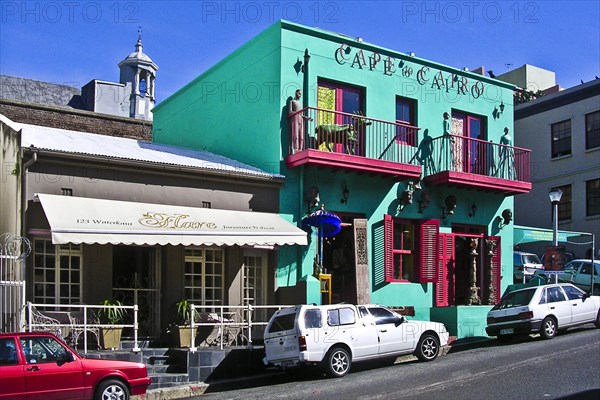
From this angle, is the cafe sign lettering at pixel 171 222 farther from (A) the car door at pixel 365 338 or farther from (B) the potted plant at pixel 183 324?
(A) the car door at pixel 365 338

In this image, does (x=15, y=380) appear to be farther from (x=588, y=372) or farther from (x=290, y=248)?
(x=588, y=372)

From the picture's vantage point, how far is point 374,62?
1986 cm

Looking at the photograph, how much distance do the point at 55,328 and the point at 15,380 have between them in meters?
3.19

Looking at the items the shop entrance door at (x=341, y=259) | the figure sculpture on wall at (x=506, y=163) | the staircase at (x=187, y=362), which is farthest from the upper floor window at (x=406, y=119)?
the staircase at (x=187, y=362)

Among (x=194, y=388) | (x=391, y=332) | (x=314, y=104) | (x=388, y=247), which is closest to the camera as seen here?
(x=194, y=388)

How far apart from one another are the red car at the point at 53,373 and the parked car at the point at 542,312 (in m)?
9.70

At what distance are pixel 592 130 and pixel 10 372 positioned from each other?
2677cm

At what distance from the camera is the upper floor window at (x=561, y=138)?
32.4 metres

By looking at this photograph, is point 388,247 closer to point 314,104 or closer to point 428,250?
point 428,250

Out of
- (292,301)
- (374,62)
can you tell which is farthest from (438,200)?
(292,301)

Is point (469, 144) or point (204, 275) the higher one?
point (469, 144)

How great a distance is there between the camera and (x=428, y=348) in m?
15.8

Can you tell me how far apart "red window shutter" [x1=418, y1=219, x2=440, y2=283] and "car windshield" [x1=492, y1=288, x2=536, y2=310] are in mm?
1915

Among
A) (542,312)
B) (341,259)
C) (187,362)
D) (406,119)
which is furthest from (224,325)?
(406,119)
